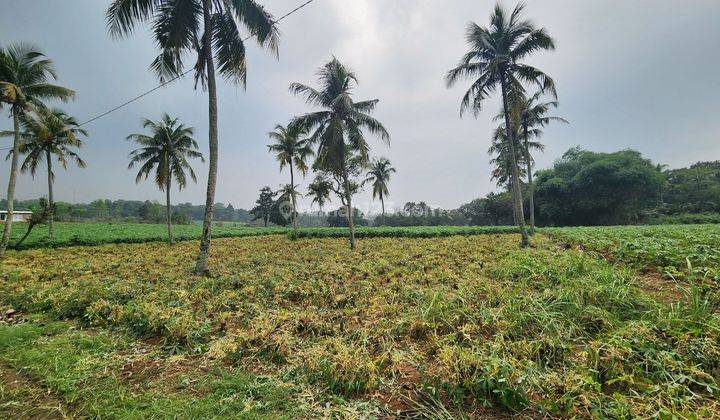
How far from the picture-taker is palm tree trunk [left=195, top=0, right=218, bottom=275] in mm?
7766

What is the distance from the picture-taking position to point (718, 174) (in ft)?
137

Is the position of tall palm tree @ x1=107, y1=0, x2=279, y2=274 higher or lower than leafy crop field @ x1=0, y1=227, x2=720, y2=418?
higher

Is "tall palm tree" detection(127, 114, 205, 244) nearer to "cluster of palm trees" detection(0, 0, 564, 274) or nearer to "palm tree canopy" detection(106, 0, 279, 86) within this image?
"cluster of palm trees" detection(0, 0, 564, 274)

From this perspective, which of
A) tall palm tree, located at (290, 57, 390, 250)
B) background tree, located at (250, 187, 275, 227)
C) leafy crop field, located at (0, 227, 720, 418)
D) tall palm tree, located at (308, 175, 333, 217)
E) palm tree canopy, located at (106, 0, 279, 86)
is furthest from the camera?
background tree, located at (250, 187, 275, 227)

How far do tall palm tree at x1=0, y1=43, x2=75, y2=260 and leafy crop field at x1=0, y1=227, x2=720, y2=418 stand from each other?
33.7ft

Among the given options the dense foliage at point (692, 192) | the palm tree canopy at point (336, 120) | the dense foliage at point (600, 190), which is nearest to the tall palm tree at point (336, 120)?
the palm tree canopy at point (336, 120)

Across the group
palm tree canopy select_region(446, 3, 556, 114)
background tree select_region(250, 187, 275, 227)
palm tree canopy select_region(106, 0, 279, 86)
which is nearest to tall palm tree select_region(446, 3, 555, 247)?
palm tree canopy select_region(446, 3, 556, 114)

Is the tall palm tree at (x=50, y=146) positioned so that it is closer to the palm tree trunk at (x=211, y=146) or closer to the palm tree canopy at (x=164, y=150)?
the palm tree canopy at (x=164, y=150)

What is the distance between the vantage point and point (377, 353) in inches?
125

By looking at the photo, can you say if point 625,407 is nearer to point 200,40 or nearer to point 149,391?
point 149,391

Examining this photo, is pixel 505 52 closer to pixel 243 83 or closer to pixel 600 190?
pixel 243 83

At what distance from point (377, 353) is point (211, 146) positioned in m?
7.48

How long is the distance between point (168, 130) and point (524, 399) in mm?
21257

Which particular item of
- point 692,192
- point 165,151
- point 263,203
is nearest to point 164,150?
point 165,151
